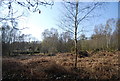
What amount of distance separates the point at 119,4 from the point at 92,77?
3351mm

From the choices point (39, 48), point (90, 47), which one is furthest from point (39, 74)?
point (39, 48)

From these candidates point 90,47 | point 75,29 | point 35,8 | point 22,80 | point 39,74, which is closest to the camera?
point 35,8

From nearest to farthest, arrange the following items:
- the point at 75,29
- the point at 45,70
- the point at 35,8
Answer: the point at 35,8 → the point at 45,70 → the point at 75,29

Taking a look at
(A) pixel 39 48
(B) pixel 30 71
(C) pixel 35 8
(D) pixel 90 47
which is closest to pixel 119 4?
(B) pixel 30 71

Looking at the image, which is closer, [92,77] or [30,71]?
[92,77]

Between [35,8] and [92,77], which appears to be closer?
[35,8]

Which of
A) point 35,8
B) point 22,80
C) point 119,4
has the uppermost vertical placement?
point 119,4

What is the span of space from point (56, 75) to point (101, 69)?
2.24 meters

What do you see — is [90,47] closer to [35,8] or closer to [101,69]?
[101,69]

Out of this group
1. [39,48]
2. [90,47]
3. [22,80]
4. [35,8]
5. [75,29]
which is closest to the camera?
Answer: [35,8]

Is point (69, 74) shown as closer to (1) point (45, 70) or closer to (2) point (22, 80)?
(1) point (45, 70)

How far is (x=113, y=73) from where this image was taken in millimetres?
7055

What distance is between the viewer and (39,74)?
6543 millimetres

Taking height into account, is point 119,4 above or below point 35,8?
above
